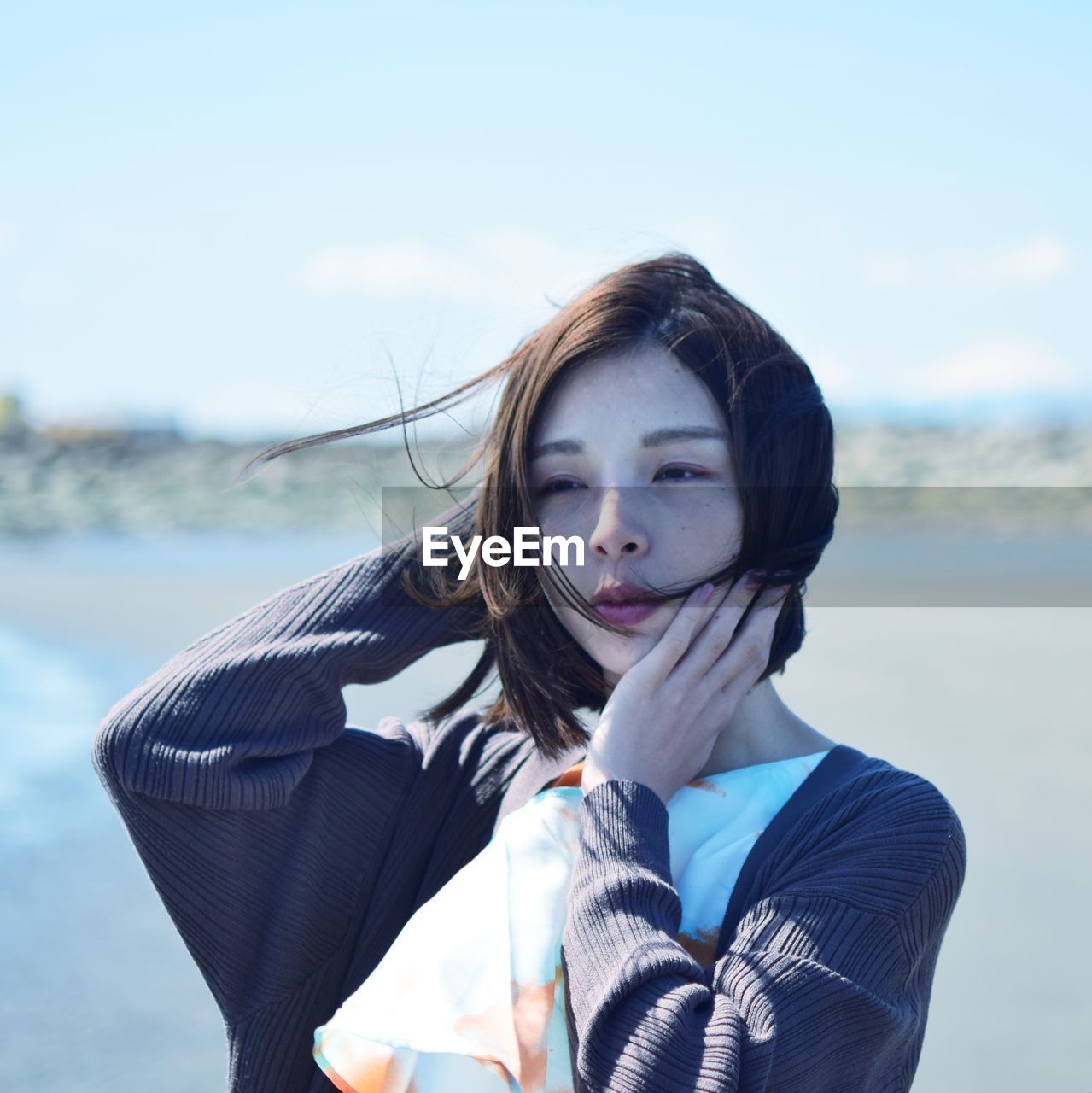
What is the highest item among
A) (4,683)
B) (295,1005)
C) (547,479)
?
(547,479)

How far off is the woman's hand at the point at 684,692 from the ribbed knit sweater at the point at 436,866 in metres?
0.04

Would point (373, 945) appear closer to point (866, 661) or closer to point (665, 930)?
point (665, 930)

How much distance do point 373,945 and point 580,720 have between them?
291 millimetres

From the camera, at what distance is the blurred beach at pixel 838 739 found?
2486mm

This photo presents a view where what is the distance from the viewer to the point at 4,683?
498 cm

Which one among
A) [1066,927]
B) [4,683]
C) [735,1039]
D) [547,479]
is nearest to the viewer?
[735,1039]

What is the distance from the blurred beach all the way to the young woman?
0.59 ft

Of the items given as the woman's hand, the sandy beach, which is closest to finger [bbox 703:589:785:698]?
the woman's hand

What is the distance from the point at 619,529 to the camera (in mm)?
1047

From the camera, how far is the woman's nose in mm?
1050

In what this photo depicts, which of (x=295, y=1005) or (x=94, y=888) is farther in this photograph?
(x=94, y=888)

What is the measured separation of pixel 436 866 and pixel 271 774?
0.20 metres

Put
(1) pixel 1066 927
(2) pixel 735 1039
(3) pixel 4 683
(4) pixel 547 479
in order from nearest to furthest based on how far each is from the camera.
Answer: (2) pixel 735 1039
(4) pixel 547 479
(1) pixel 1066 927
(3) pixel 4 683

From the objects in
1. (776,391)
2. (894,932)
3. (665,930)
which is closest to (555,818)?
(665,930)
